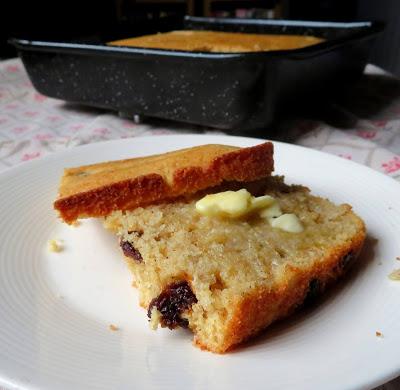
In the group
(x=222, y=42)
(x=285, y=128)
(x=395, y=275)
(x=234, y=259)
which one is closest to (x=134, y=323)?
(x=234, y=259)

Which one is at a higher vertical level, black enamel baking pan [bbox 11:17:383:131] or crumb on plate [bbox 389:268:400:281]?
crumb on plate [bbox 389:268:400:281]

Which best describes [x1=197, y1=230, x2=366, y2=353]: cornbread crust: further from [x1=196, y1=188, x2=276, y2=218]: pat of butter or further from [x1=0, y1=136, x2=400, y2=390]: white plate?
[x1=196, y1=188, x2=276, y2=218]: pat of butter

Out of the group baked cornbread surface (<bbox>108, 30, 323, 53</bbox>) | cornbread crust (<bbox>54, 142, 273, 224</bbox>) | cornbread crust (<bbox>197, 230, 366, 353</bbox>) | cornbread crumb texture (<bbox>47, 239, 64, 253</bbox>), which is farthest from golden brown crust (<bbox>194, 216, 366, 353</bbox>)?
baked cornbread surface (<bbox>108, 30, 323, 53</bbox>)

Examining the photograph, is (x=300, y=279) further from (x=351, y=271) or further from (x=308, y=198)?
(x=308, y=198)

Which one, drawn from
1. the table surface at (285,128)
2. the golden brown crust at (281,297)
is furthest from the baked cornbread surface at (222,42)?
the golden brown crust at (281,297)

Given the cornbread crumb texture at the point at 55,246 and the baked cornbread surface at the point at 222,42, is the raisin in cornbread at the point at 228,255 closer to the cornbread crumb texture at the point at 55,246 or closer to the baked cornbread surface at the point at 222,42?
the cornbread crumb texture at the point at 55,246

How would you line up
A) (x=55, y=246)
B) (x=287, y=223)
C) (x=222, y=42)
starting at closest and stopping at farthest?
(x=287, y=223), (x=55, y=246), (x=222, y=42)

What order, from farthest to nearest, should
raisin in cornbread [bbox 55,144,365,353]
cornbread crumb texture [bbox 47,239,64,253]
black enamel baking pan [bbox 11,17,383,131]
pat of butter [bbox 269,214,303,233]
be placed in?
1. black enamel baking pan [bbox 11,17,383,131]
2. cornbread crumb texture [bbox 47,239,64,253]
3. pat of butter [bbox 269,214,303,233]
4. raisin in cornbread [bbox 55,144,365,353]

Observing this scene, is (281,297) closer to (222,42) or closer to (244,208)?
(244,208)
